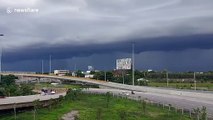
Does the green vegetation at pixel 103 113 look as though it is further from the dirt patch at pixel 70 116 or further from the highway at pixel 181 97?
the highway at pixel 181 97

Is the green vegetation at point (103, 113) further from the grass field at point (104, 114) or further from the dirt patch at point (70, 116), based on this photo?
the dirt patch at point (70, 116)

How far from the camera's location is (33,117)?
79625 mm

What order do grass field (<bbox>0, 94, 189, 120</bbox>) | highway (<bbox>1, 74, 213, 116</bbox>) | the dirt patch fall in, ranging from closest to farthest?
the dirt patch, grass field (<bbox>0, 94, 189, 120</bbox>), highway (<bbox>1, 74, 213, 116</bbox>)

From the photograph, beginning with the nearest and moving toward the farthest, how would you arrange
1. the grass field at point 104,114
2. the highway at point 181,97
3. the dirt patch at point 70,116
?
the dirt patch at point 70,116 < the grass field at point 104,114 < the highway at point 181,97

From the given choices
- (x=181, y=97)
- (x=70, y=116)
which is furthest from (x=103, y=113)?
(x=181, y=97)

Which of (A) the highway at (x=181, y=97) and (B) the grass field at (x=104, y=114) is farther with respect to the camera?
(A) the highway at (x=181, y=97)

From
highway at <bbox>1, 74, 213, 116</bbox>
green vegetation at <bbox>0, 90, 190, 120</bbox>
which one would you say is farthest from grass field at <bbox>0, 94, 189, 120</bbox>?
highway at <bbox>1, 74, 213, 116</bbox>

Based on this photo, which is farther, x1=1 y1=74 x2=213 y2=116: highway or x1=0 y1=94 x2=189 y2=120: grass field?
x1=1 y1=74 x2=213 y2=116: highway

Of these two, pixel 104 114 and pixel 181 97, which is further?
pixel 181 97

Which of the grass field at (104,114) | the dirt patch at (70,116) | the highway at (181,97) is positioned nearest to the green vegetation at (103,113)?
the grass field at (104,114)

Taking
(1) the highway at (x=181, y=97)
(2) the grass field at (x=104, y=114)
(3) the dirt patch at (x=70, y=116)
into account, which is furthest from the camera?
(1) the highway at (x=181, y=97)

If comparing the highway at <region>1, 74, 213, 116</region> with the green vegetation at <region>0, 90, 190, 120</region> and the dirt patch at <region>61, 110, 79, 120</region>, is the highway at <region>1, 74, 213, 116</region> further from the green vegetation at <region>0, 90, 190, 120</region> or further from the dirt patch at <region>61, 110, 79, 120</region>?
the dirt patch at <region>61, 110, 79, 120</region>

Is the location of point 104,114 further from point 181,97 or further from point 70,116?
point 181,97

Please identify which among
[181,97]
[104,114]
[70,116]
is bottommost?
[70,116]
